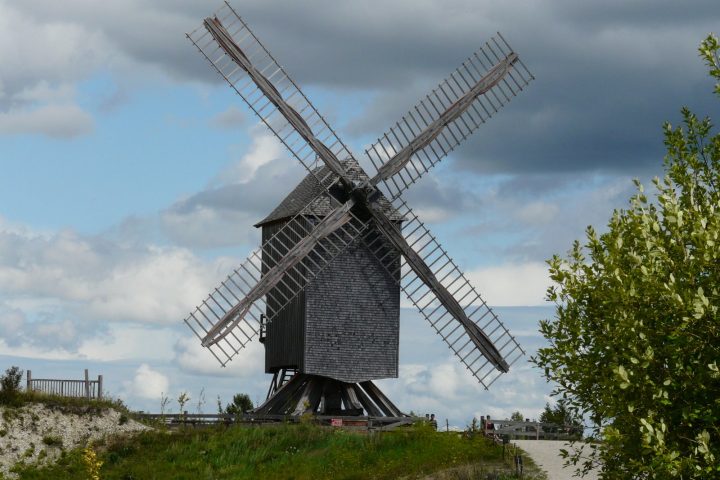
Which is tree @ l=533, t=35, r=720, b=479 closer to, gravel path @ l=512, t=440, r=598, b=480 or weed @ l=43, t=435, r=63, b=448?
gravel path @ l=512, t=440, r=598, b=480

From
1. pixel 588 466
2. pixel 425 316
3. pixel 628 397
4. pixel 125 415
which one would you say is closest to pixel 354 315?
pixel 425 316

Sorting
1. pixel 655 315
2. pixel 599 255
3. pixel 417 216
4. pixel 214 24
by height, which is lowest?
pixel 655 315

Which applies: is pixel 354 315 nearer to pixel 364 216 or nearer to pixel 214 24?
pixel 364 216

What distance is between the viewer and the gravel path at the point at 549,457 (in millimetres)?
29047

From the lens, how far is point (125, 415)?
35812 millimetres

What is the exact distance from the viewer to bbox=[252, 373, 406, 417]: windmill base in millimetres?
36656

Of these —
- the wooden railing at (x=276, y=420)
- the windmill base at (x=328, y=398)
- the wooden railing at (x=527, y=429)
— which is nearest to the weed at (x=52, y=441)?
the wooden railing at (x=276, y=420)

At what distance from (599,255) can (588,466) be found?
409 cm

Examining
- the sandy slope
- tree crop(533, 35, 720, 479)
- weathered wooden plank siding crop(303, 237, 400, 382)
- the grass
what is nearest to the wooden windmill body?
weathered wooden plank siding crop(303, 237, 400, 382)

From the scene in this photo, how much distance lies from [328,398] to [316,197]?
674 cm

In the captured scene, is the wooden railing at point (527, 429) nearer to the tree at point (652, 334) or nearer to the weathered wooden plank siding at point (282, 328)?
the weathered wooden plank siding at point (282, 328)

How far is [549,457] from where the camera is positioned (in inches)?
1224

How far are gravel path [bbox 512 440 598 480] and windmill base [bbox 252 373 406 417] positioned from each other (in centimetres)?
536

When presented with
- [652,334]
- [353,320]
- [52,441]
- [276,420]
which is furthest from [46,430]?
[652,334]
